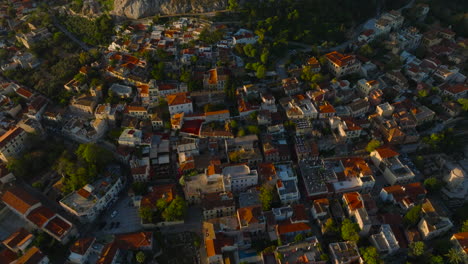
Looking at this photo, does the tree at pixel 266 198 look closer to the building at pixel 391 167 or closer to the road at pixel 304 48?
the building at pixel 391 167

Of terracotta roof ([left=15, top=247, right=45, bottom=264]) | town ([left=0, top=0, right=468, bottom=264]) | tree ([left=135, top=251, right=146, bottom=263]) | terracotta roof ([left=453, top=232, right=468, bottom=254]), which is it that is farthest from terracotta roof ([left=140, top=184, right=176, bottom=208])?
terracotta roof ([left=453, top=232, right=468, bottom=254])

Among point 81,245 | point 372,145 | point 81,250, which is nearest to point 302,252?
point 372,145

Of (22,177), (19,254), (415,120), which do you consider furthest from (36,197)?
(415,120)

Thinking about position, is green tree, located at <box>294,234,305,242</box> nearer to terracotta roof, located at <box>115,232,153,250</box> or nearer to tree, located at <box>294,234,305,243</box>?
tree, located at <box>294,234,305,243</box>

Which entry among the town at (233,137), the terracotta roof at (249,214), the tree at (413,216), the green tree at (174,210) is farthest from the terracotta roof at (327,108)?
the green tree at (174,210)

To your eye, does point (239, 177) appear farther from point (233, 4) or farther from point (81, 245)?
point (233, 4)

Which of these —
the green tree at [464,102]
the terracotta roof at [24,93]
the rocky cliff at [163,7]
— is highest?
the rocky cliff at [163,7]
